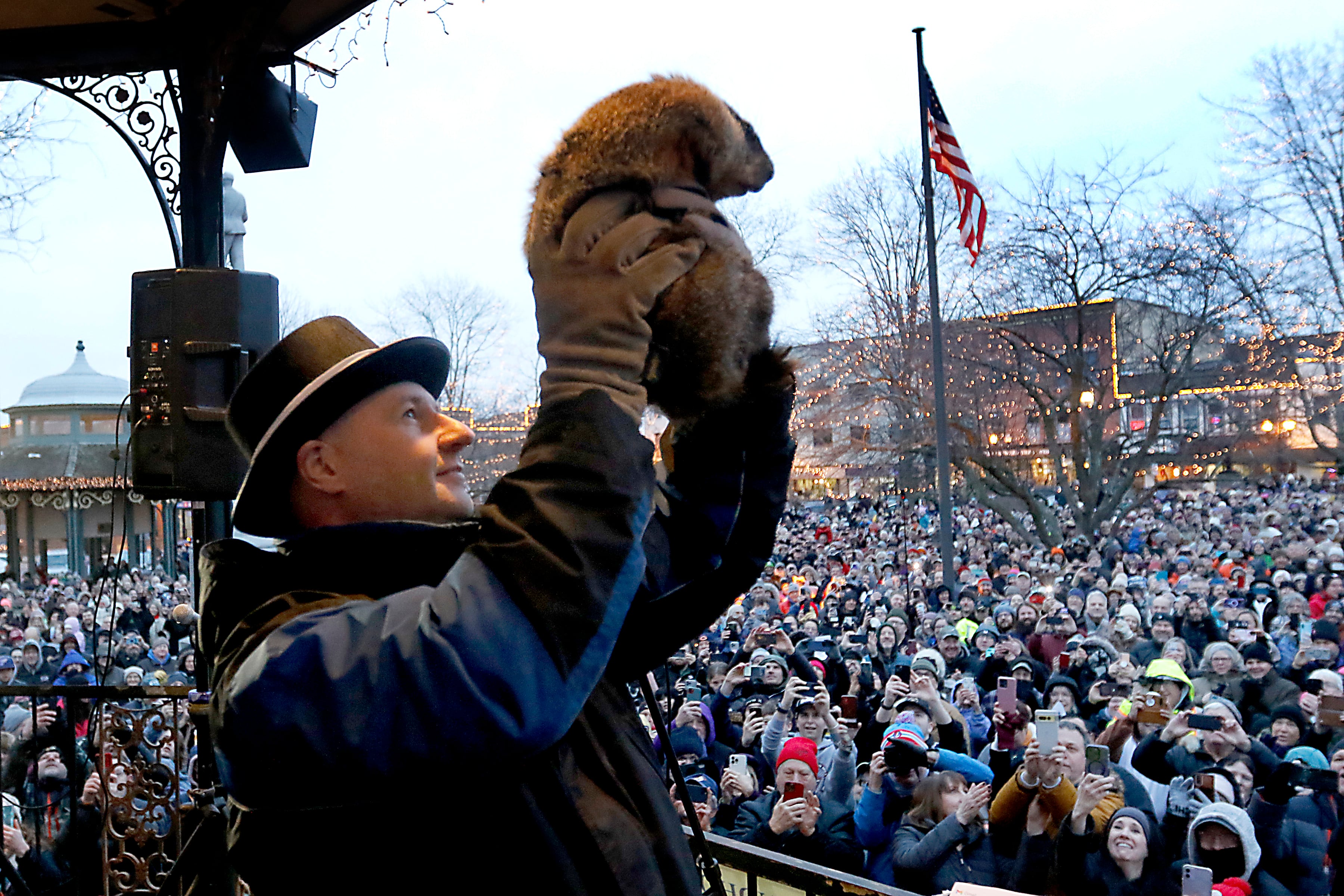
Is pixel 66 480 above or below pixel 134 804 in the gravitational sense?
above

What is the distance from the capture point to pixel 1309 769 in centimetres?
522

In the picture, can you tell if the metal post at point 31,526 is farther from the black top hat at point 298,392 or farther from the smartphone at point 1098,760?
the black top hat at point 298,392

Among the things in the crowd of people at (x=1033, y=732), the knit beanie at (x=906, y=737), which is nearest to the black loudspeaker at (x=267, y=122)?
the crowd of people at (x=1033, y=732)

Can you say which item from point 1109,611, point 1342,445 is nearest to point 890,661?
point 1109,611

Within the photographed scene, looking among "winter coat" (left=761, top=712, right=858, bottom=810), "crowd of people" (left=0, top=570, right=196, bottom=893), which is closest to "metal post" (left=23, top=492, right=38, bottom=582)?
"crowd of people" (left=0, top=570, right=196, bottom=893)

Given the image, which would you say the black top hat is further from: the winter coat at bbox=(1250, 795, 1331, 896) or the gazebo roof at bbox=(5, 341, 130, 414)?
the gazebo roof at bbox=(5, 341, 130, 414)

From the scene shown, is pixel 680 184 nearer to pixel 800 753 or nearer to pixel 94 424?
pixel 800 753

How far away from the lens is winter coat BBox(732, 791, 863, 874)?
4992mm

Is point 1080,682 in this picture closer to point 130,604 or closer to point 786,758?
point 786,758

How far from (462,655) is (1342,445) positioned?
72.7 feet

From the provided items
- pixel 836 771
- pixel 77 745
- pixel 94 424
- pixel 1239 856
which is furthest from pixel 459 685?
pixel 94 424

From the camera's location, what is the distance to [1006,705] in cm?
637

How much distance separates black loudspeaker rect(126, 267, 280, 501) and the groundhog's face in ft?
11.2

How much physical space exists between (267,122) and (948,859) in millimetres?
4650
